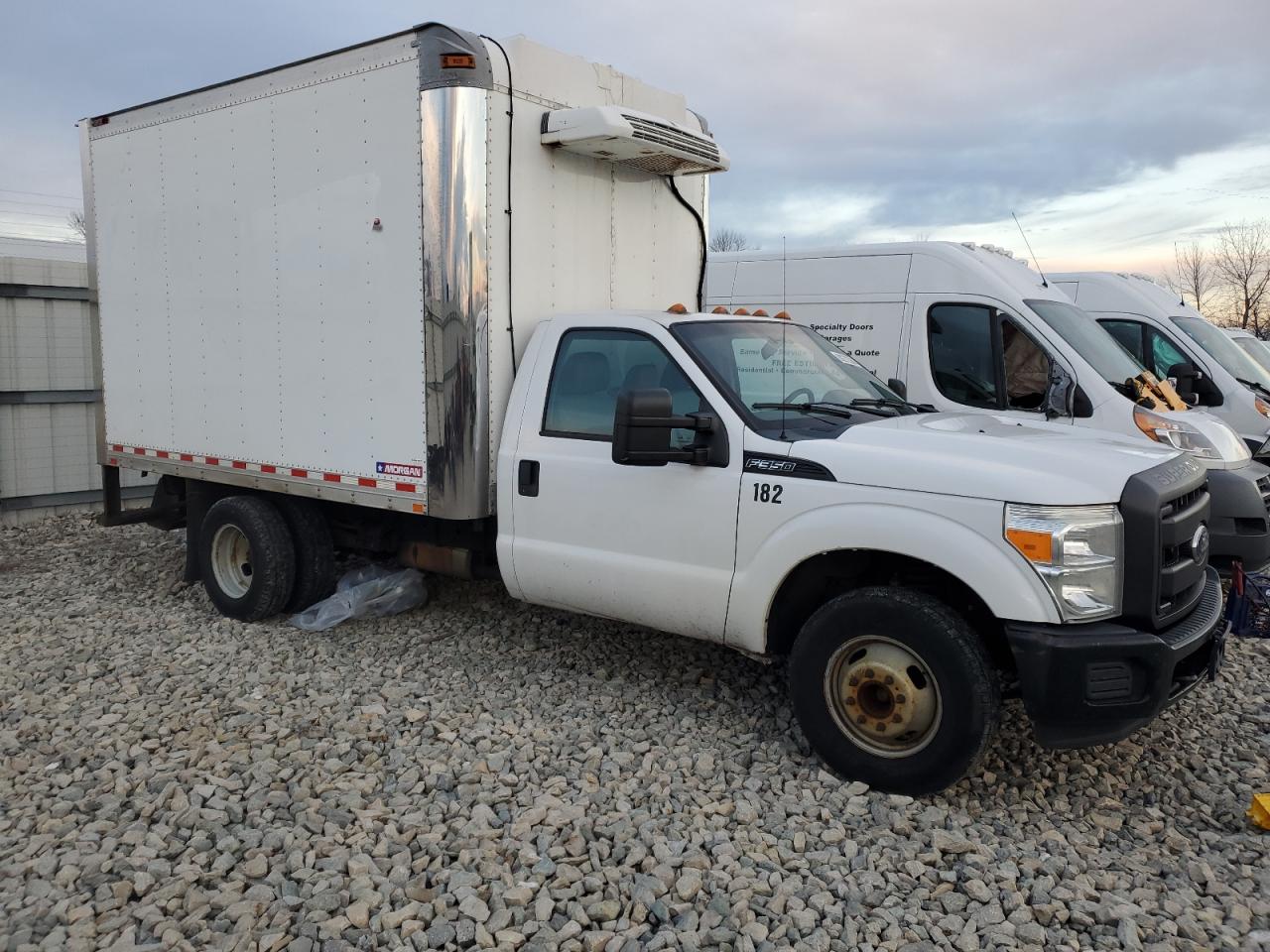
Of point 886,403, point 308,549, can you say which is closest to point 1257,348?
point 886,403

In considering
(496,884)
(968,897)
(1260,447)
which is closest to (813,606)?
(968,897)

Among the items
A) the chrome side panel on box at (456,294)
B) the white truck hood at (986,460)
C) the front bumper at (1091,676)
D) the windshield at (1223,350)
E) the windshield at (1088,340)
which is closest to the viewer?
the front bumper at (1091,676)

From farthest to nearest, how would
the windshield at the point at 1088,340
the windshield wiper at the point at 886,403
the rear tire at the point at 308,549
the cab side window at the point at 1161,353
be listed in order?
the cab side window at the point at 1161,353, the windshield at the point at 1088,340, the rear tire at the point at 308,549, the windshield wiper at the point at 886,403

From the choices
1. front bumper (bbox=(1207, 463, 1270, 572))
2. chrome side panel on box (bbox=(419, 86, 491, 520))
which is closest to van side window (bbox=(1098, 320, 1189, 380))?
front bumper (bbox=(1207, 463, 1270, 572))

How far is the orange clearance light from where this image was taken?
12.1 ft

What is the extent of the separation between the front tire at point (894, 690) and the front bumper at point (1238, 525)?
3365 millimetres

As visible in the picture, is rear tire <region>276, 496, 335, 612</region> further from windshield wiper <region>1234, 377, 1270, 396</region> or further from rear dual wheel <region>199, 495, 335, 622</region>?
windshield wiper <region>1234, 377, 1270, 396</region>

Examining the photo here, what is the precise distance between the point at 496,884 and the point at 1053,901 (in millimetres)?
1878

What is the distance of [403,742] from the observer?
4598mm

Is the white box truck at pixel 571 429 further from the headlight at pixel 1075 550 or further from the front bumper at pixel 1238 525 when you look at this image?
the front bumper at pixel 1238 525

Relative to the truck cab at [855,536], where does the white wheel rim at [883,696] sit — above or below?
below

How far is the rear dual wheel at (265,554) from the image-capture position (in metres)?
6.34

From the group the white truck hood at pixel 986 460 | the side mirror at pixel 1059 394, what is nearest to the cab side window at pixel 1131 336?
the side mirror at pixel 1059 394

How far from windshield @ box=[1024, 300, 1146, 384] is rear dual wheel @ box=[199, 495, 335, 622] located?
538 cm
